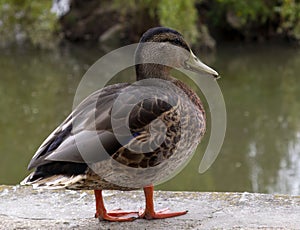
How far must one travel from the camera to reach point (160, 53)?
329cm

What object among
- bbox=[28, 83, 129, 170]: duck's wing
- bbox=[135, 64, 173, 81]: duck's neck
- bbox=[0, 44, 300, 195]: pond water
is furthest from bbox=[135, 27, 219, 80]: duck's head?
bbox=[0, 44, 300, 195]: pond water

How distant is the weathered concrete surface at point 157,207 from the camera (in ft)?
10.8

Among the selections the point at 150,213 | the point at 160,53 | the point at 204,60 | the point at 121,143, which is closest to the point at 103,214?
the point at 150,213

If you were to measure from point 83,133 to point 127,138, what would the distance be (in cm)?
21

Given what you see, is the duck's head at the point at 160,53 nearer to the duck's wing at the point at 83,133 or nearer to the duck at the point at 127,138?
the duck at the point at 127,138

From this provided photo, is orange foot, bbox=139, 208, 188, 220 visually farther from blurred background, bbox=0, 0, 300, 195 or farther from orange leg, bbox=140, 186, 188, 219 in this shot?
blurred background, bbox=0, 0, 300, 195

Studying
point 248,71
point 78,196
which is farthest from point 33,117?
point 78,196

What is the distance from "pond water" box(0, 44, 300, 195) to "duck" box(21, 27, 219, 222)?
355 centimetres

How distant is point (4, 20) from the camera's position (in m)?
16.6

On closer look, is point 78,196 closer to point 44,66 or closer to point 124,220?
point 124,220

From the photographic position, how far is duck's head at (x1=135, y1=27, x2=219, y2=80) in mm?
3254

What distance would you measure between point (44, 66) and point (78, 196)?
10852 millimetres

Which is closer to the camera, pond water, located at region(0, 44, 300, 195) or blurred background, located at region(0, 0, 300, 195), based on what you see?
pond water, located at region(0, 44, 300, 195)

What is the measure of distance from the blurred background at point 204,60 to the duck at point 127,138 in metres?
3.58
